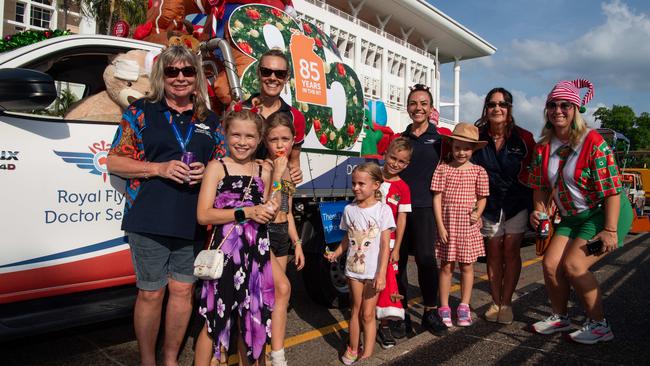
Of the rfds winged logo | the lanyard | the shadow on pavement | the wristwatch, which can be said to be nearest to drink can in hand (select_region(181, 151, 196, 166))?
the lanyard

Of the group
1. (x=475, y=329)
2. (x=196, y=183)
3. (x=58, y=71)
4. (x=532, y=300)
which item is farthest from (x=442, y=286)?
(x=58, y=71)

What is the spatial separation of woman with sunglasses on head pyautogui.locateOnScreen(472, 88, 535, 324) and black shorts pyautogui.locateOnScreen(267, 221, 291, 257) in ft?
6.15

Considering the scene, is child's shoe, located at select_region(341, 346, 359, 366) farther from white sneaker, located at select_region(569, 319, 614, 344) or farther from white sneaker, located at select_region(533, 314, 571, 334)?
white sneaker, located at select_region(569, 319, 614, 344)

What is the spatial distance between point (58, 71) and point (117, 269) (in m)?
1.83

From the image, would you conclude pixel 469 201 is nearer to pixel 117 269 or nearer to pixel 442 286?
pixel 442 286

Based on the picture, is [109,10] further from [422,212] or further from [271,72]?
[422,212]

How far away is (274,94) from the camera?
302cm

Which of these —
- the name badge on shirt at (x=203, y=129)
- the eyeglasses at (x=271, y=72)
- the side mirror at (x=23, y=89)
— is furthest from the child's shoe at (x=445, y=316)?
the side mirror at (x=23, y=89)

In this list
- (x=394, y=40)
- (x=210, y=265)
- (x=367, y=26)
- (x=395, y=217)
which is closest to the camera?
(x=210, y=265)

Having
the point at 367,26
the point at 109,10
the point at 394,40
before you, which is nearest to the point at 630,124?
the point at 394,40

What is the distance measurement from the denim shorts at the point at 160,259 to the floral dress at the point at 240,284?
0.21 meters

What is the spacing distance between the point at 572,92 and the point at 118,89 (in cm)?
317

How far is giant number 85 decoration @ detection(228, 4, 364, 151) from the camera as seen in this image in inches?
146

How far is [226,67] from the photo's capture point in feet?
11.6
